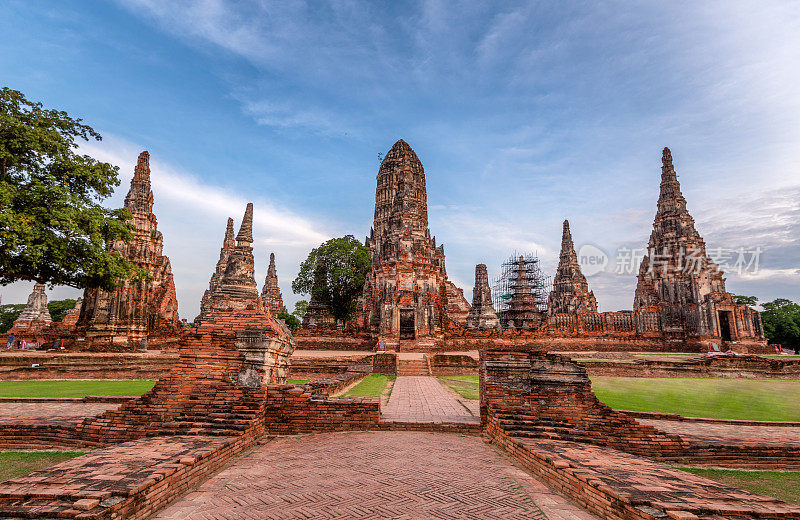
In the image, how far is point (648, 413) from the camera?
8609 mm

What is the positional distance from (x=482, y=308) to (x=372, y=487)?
29563mm

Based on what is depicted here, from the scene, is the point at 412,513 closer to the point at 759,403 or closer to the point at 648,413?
the point at 648,413

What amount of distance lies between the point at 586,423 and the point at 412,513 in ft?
12.7

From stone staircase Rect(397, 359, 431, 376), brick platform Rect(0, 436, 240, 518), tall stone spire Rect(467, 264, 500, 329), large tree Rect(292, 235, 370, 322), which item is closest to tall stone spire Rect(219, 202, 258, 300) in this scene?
brick platform Rect(0, 436, 240, 518)

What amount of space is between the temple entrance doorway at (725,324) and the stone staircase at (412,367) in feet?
89.9

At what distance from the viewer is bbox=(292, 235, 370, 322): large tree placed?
125ft

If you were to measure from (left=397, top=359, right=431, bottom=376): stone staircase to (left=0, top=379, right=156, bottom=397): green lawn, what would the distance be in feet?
31.3

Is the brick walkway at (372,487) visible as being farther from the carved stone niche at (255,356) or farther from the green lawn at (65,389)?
the green lawn at (65,389)

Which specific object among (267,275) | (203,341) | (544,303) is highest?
(267,275)

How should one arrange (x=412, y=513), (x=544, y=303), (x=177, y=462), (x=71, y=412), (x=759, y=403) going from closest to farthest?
(x=412, y=513)
(x=177, y=462)
(x=71, y=412)
(x=759, y=403)
(x=544, y=303)

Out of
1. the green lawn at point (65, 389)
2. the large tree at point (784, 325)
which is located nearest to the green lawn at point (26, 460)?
the green lawn at point (65, 389)

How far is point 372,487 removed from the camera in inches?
168

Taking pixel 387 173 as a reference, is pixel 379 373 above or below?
below

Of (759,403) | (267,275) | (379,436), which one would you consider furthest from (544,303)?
(379,436)
